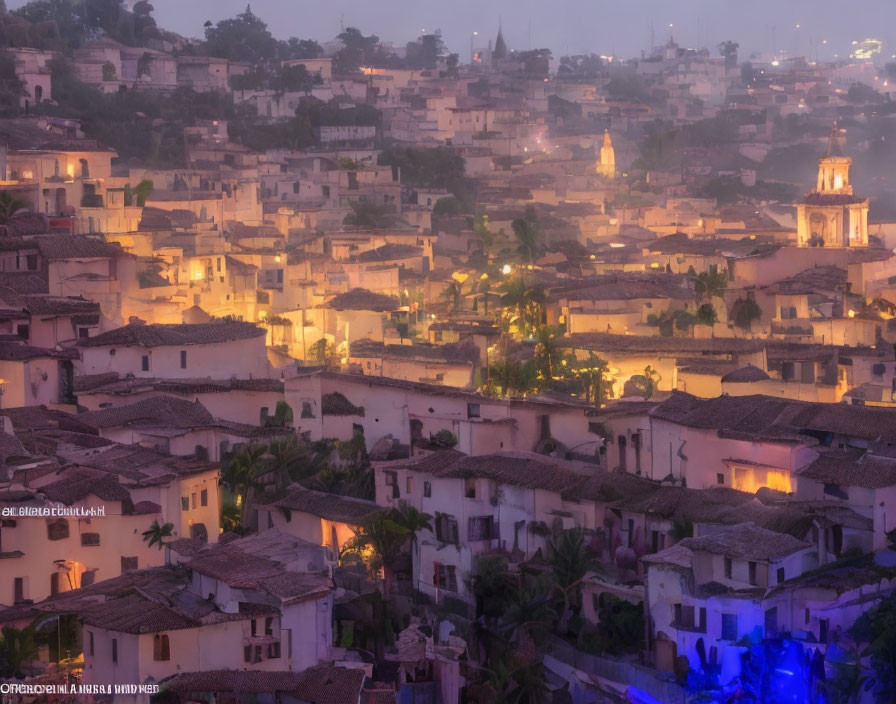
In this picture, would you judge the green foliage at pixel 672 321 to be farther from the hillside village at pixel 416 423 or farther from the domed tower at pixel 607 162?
the domed tower at pixel 607 162

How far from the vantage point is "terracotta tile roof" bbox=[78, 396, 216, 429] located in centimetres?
2431

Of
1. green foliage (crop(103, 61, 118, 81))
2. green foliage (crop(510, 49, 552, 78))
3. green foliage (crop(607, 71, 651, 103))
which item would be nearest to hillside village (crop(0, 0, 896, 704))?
green foliage (crop(103, 61, 118, 81))

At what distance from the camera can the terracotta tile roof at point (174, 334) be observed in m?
27.2

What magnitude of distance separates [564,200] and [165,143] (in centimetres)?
993

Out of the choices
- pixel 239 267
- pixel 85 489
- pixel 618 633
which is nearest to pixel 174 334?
pixel 239 267

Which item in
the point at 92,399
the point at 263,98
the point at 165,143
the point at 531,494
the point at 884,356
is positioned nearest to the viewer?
the point at 531,494

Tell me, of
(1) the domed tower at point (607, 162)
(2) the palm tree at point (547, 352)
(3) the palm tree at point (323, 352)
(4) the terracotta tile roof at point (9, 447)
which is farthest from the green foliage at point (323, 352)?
(1) the domed tower at point (607, 162)

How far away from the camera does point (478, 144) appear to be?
55.6 meters

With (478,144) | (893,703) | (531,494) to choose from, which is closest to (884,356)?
(531,494)

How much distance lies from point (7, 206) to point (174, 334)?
5.85 m

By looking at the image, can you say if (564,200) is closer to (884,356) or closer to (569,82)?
(884,356)

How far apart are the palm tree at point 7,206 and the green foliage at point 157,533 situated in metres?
11.9

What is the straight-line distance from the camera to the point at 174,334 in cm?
2761

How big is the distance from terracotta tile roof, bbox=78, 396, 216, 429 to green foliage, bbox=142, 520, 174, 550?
3.16m
